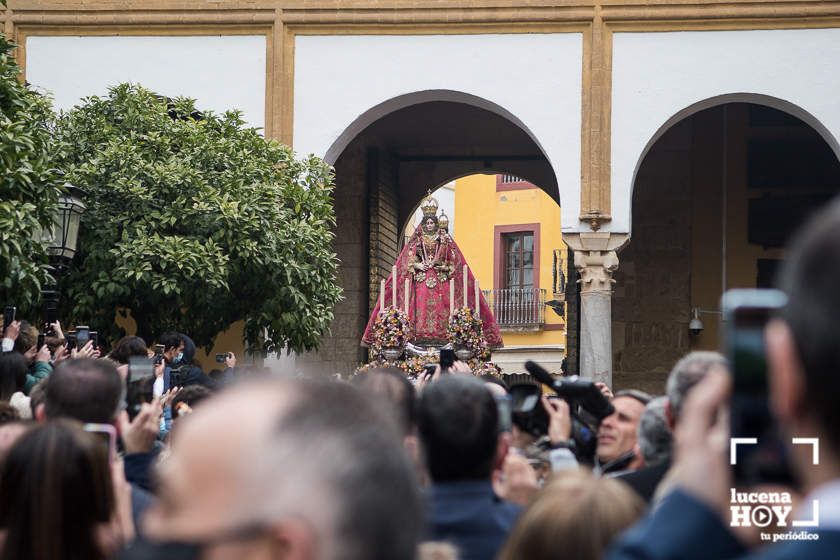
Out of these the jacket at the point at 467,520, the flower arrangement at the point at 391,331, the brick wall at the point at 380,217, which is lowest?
the jacket at the point at 467,520

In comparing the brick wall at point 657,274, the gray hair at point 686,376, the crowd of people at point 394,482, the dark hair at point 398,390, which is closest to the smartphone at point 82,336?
the dark hair at point 398,390

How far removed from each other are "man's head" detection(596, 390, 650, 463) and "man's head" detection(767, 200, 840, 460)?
3.65 metres

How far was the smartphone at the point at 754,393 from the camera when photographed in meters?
1.47

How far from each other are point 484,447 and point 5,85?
28.7ft

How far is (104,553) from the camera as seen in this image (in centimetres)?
280

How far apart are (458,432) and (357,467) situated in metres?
1.90

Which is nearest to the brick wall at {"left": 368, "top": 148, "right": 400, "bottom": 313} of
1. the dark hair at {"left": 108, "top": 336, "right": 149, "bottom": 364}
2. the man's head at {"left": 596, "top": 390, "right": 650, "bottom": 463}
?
the dark hair at {"left": 108, "top": 336, "right": 149, "bottom": 364}

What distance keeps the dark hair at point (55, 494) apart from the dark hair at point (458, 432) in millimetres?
823

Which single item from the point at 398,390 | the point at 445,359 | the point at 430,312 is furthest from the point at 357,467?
the point at 430,312

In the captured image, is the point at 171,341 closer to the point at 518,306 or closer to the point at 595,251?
the point at 595,251

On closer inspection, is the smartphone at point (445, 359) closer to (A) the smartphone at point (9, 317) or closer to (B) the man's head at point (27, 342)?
(B) the man's head at point (27, 342)

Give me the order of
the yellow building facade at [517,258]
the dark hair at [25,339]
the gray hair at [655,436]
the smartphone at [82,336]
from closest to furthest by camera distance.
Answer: the gray hair at [655,436]
the dark hair at [25,339]
the smartphone at [82,336]
the yellow building facade at [517,258]

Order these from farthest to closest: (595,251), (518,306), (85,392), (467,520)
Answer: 1. (518,306)
2. (595,251)
3. (85,392)
4. (467,520)

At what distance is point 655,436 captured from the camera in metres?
4.33
